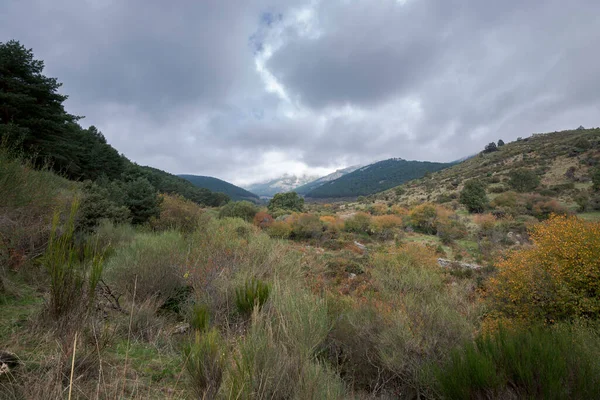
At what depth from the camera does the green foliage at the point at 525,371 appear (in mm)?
2287

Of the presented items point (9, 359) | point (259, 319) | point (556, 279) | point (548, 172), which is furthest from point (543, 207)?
point (9, 359)

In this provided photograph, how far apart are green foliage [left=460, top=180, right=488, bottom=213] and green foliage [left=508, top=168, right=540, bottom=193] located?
6.48 m

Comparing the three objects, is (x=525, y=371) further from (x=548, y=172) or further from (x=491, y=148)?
(x=491, y=148)

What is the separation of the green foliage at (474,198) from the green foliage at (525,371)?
30.1 metres

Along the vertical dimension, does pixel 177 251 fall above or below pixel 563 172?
below

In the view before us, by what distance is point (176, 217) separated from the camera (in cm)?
1512

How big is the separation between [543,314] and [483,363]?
172 inches

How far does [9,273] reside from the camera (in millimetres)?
5340

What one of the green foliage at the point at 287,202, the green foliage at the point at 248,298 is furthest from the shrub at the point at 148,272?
the green foliage at the point at 287,202

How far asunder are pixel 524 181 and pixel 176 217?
131ft

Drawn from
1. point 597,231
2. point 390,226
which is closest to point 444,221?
point 390,226

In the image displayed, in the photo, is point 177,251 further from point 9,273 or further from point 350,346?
point 350,346

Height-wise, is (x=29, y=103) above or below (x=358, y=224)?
above

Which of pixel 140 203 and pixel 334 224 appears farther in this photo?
pixel 334 224
